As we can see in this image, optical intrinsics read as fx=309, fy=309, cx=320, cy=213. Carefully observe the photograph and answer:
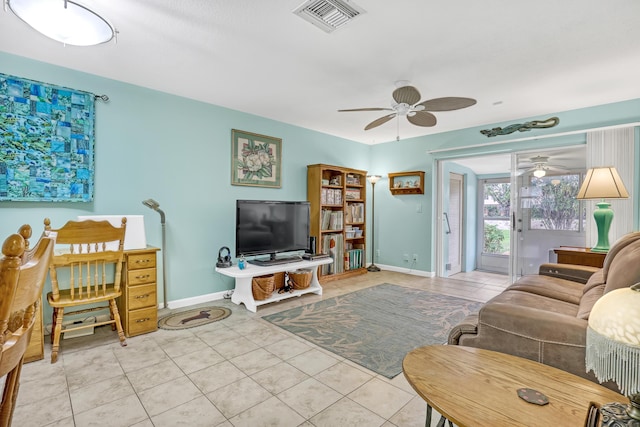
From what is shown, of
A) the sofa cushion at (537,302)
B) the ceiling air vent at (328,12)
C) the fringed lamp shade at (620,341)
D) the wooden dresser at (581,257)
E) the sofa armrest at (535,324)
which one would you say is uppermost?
the ceiling air vent at (328,12)

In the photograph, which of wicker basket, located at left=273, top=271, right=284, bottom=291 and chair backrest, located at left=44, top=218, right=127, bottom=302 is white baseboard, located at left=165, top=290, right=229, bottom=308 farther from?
chair backrest, located at left=44, top=218, right=127, bottom=302

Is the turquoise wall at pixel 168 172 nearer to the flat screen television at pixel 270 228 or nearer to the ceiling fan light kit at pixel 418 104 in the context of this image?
the flat screen television at pixel 270 228

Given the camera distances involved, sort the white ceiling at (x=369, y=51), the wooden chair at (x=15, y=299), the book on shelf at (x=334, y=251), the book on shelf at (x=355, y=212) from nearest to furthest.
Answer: the wooden chair at (x=15, y=299) < the white ceiling at (x=369, y=51) < the book on shelf at (x=334, y=251) < the book on shelf at (x=355, y=212)

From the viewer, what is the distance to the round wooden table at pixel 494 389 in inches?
37.4

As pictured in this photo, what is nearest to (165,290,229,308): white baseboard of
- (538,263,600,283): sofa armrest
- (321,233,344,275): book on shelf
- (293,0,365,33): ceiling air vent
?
(321,233,344,275): book on shelf

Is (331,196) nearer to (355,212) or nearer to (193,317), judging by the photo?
(355,212)

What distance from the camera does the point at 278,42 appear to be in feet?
7.86

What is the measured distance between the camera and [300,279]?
3932mm

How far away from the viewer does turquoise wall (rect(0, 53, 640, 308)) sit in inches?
116

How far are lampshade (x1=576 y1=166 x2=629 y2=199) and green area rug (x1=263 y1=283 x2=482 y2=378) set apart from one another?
167 cm

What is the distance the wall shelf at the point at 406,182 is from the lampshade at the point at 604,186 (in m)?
2.31

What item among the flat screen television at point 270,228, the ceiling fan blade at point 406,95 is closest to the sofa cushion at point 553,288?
the ceiling fan blade at point 406,95

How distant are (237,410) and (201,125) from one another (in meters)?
3.07

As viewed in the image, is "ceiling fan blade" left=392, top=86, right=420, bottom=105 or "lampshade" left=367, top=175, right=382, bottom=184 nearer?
"ceiling fan blade" left=392, top=86, right=420, bottom=105
